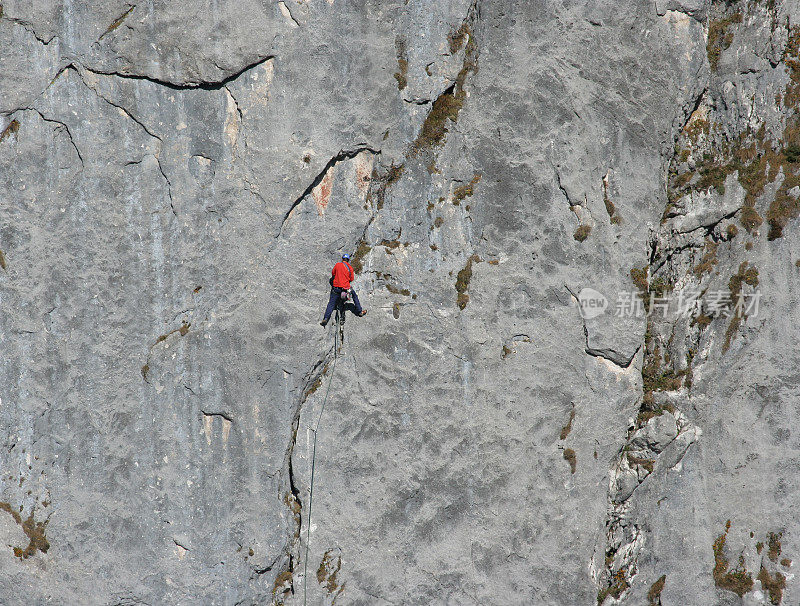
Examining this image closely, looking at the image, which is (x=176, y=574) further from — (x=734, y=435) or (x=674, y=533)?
(x=734, y=435)

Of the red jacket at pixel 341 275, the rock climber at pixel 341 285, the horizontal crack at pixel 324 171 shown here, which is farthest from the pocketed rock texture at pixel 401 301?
the red jacket at pixel 341 275

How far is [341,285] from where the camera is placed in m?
9.11

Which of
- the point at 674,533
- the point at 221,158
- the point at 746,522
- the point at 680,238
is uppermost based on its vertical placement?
the point at 680,238

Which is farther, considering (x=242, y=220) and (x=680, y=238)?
(x=680, y=238)

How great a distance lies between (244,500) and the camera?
9531 mm

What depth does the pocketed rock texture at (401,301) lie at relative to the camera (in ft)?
29.9

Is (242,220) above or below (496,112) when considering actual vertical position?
below

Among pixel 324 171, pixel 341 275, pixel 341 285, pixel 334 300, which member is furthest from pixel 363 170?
pixel 334 300

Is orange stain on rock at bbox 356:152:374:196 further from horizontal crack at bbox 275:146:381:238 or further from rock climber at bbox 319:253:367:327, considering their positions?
rock climber at bbox 319:253:367:327

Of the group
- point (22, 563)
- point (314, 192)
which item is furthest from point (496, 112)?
point (22, 563)

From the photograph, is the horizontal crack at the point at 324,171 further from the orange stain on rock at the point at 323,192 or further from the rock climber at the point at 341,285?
the rock climber at the point at 341,285

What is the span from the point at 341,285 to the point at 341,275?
6.1 inches

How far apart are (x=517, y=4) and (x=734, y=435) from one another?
7.92 meters

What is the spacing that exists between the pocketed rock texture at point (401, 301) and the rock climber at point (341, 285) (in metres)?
0.22
